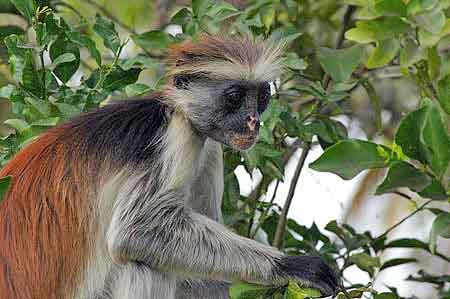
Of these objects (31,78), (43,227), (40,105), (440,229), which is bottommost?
(43,227)

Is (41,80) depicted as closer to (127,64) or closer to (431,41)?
(127,64)

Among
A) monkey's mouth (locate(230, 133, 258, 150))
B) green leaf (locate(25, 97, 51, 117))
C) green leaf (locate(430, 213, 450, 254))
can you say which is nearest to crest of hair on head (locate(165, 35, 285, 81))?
monkey's mouth (locate(230, 133, 258, 150))

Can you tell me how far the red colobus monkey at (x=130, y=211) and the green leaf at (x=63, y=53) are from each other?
304mm

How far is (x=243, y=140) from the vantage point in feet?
18.9

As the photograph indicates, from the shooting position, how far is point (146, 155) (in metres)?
5.83

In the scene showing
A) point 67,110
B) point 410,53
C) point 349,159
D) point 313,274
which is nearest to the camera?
point 349,159

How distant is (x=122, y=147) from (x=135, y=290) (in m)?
0.78

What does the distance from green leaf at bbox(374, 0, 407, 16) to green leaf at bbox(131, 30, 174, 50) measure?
1254 millimetres

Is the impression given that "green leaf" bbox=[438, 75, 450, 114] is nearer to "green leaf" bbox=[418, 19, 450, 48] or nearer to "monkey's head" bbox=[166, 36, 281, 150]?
"green leaf" bbox=[418, 19, 450, 48]

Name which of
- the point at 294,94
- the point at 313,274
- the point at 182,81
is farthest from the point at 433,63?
the point at 313,274

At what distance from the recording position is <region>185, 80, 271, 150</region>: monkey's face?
5922 millimetres

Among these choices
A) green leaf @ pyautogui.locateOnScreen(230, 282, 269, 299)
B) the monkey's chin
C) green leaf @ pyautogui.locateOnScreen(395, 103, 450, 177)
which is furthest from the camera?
the monkey's chin

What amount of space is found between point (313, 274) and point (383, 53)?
1.58m

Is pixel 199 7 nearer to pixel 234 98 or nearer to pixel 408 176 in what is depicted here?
pixel 234 98
